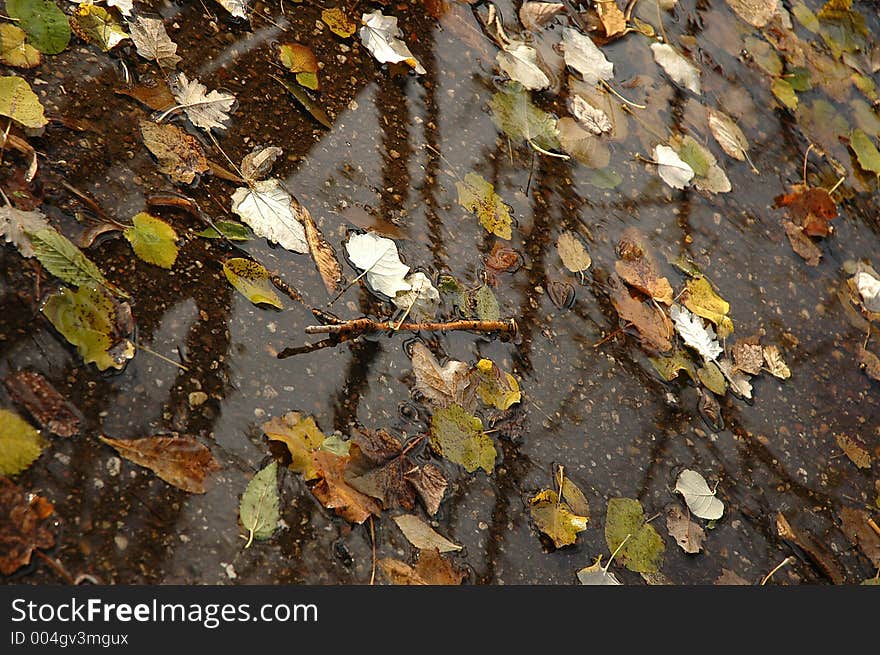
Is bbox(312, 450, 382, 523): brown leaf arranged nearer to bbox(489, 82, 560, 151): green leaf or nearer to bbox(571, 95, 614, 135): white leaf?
bbox(489, 82, 560, 151): green leaf

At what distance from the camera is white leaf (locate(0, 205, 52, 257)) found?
122 centimetres

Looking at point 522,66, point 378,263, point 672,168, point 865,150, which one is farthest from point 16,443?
point 865,150

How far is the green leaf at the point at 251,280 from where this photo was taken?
1.42 m

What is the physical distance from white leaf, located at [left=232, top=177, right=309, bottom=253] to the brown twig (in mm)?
194

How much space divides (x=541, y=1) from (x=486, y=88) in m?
0.46

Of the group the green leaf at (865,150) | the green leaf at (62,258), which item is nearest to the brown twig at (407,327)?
the green leaf at (62,258)

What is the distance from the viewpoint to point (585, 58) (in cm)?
225

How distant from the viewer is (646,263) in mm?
1927

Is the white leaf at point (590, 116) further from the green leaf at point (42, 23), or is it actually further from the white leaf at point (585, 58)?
the green leaf at point (42, 23)

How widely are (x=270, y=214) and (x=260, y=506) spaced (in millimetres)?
618

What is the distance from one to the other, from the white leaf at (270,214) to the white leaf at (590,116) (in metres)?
0.97

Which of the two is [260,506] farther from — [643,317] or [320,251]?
[643,317]

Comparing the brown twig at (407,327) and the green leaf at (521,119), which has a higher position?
the green leaf at (521,119)

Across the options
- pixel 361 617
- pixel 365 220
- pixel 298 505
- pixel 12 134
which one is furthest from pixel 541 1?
pixel 361 617
